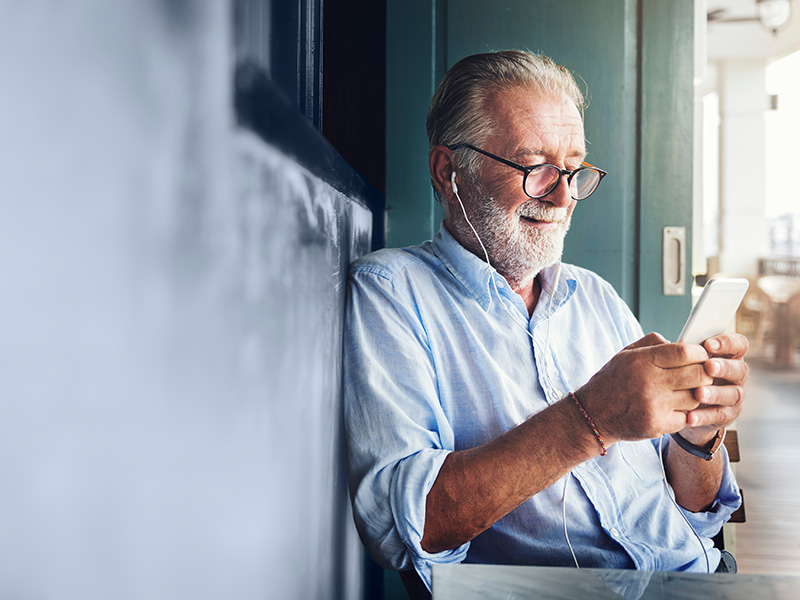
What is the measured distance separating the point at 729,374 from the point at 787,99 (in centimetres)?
1075

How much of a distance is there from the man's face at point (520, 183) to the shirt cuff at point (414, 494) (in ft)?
1.67

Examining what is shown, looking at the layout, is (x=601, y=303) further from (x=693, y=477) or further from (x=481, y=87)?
(x=481, y=87)

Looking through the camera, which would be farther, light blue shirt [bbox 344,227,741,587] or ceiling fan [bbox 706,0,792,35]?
ceiling fan [bbox 706,0,792,35]

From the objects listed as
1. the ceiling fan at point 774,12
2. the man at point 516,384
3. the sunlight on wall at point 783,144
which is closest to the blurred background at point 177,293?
the man at point 516,384

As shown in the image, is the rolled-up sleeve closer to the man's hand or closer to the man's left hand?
the man's hand

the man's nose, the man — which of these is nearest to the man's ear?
the man

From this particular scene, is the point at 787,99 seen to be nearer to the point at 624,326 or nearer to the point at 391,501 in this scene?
the point at 624,326

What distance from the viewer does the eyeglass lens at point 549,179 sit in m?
1.25

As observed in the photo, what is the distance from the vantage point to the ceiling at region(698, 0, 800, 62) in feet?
22.2

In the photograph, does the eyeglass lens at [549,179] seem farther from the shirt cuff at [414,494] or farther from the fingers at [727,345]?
the shirt cuff at [414,494]

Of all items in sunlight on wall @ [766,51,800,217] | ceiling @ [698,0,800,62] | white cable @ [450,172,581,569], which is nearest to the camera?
white cable @ [450,172,581,569]

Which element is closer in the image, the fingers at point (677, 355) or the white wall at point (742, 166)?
the fingers at point (677, 355)

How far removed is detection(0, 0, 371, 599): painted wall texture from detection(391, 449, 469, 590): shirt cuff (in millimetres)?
303

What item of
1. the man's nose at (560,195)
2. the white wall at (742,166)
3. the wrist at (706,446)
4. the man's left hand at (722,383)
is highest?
the white wall at (742,166)
